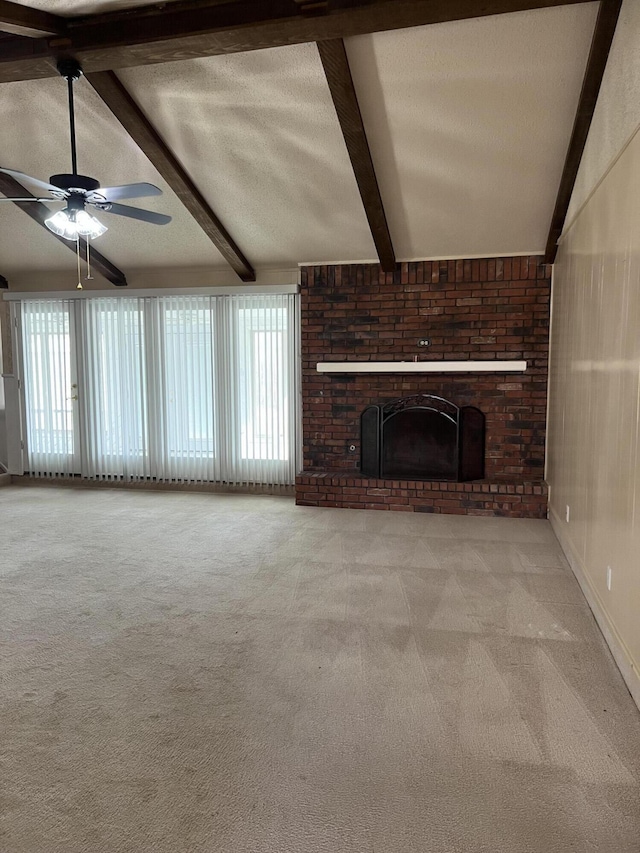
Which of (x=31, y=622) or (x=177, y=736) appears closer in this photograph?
(x=177, y=736)

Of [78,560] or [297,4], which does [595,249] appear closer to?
[297,4]

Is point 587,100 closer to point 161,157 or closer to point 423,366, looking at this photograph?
point 423,366

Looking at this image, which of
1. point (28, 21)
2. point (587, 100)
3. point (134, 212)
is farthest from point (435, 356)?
point (28, 21)

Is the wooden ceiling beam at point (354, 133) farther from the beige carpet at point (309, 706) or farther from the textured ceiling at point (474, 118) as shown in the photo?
the beige carpet at point (309, 706)

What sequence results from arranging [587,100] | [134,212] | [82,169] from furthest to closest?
[82,169]
[134,212]
[587,100]

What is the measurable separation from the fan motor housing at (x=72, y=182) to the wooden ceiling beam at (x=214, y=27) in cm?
79

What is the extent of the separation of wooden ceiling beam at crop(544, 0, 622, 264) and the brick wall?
0.82 m

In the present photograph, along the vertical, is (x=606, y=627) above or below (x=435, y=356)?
below

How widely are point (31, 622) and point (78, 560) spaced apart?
1.01m

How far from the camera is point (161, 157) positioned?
13.4ft

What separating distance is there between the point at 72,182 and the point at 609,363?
9.61ft

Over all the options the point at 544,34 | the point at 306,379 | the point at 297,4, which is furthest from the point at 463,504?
the point at 297,4

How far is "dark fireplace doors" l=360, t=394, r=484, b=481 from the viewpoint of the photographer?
17.5 ft

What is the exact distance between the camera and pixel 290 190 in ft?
15.0
